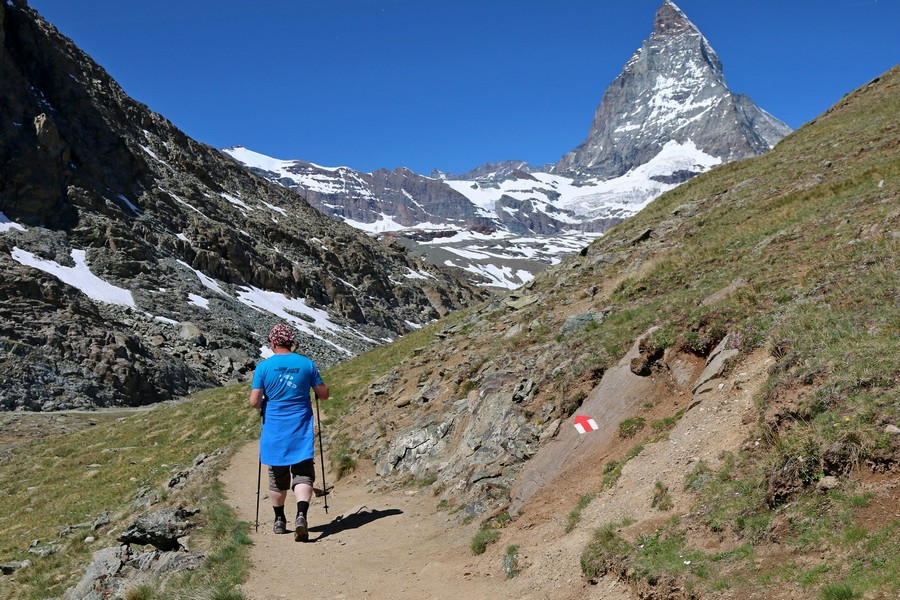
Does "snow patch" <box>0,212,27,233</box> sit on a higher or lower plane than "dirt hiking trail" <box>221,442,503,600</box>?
higher

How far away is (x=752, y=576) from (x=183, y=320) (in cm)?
7039

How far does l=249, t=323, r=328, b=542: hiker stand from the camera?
9.73 meters

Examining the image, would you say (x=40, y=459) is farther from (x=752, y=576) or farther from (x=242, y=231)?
(x=242, y=231)

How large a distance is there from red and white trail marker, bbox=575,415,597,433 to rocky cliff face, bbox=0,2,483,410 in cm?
4714

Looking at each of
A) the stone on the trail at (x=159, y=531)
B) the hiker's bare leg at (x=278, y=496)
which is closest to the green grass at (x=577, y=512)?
the hiker's bare leg at (x=278, y=496)

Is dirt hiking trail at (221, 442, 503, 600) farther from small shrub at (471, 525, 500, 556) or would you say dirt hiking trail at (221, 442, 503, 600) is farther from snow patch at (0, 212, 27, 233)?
snow patch at (0, 212, 27, 233)

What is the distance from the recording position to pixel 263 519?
1223cm

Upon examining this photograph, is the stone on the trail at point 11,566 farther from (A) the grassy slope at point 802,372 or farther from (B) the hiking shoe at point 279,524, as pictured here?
(A) the grassy slope at point 802,372

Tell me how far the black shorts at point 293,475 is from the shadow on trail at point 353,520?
1.24 metres

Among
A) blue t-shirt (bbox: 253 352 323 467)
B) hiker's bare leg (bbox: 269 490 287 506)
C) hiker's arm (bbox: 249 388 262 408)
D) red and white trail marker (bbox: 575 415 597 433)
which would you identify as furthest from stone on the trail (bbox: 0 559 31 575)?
red and white trail marker (bbox: 575 415 597 433)

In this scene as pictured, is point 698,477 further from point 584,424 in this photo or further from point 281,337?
point 281,337

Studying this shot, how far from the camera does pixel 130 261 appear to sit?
75438 mm

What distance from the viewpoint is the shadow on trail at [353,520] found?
1106cm

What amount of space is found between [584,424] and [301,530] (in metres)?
5.30
